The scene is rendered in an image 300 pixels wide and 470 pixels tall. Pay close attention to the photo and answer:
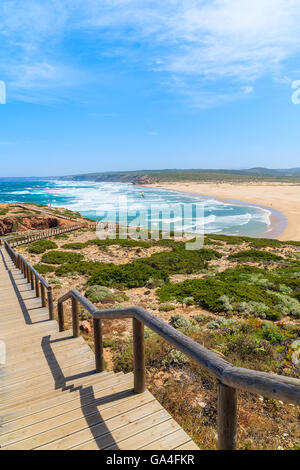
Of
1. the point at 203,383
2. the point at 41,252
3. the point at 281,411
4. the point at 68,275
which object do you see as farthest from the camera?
the point at 41,252

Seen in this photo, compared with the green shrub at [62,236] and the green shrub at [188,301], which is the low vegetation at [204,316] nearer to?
the green shrub at [188,301]

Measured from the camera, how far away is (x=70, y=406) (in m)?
3.05

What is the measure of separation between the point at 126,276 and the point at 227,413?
37.7 ft

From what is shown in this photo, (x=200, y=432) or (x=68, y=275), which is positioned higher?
(x=200, y=432)

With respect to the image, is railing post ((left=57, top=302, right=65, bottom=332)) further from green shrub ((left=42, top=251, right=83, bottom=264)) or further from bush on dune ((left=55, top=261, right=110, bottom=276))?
green shrub ((left=42, top=251, right=83, bottom=264))

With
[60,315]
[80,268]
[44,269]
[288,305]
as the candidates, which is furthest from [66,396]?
[44,269]

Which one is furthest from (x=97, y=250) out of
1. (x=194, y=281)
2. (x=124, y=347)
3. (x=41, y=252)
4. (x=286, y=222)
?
(x=286, y=222)

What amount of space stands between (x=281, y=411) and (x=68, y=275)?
1142 cm

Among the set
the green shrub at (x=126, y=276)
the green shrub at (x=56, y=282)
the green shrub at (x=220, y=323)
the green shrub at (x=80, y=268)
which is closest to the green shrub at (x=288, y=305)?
the green shrub at (x=220, y=323)

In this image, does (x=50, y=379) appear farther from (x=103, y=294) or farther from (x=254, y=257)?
(x=254, y=257)

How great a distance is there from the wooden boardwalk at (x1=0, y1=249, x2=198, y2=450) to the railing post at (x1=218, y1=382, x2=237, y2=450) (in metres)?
0.60

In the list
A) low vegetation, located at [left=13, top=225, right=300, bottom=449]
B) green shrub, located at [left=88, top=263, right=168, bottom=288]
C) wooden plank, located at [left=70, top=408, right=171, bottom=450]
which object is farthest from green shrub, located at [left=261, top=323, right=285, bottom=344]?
green shrub, located at [left=88, top=263, right=168, bottom=288]
